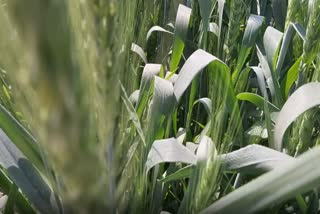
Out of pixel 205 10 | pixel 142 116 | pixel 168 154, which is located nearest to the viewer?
pixel 168 154

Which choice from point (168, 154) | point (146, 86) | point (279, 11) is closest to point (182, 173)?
point (168, 154)

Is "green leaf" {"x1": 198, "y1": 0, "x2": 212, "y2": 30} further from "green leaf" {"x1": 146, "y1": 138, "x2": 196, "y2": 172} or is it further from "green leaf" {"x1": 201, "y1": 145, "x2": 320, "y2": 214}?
"green leaf" {"x1": 201, "y1": 145, "x2": 320, "y2": 214}

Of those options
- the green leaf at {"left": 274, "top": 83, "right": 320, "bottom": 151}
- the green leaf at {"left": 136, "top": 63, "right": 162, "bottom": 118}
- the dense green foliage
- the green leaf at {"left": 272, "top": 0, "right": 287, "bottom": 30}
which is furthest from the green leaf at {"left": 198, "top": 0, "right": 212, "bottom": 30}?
the green leaf at {"left": 272, "top": 0, "right": 287, "bottom": 30}

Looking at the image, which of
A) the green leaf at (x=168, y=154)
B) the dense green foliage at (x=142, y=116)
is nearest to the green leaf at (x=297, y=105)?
the dense green foliage at (x=142, y=116)

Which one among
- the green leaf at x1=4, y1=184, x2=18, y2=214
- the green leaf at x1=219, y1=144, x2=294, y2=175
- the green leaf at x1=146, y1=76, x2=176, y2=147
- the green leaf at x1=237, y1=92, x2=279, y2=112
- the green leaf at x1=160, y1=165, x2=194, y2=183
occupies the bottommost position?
the green leaf at x1=4, y1=184, x2=18, y2=214

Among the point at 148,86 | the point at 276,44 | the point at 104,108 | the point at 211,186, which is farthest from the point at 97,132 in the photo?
the point at 276,44

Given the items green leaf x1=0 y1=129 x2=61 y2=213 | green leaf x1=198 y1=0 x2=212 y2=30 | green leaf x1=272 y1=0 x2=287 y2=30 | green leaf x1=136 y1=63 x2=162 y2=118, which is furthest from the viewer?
green leaf x1=272 y1=0 x2=287 y2=30

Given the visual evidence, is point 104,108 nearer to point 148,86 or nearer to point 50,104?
point 50,104

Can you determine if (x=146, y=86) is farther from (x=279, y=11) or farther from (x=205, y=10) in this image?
(x=279, y=11)
